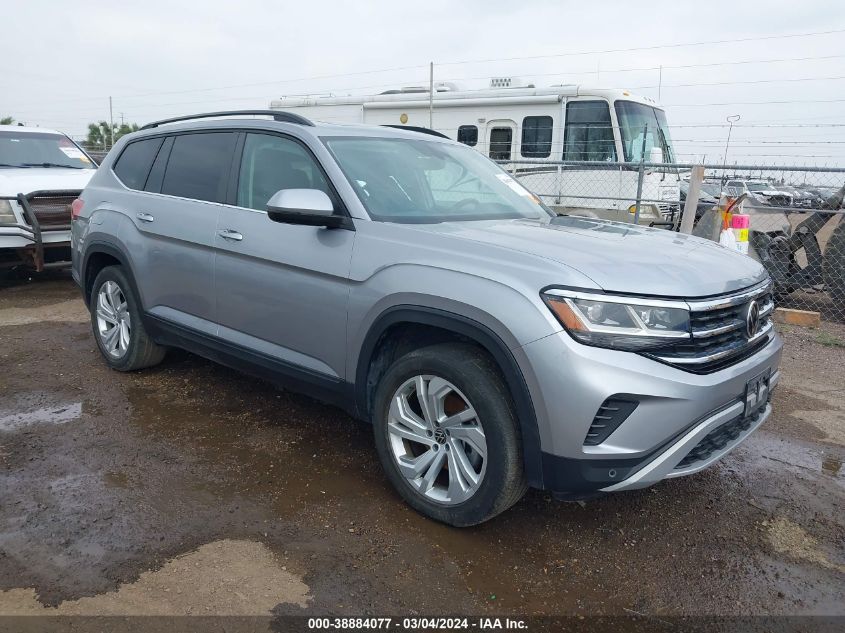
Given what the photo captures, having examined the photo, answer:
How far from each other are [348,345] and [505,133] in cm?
911

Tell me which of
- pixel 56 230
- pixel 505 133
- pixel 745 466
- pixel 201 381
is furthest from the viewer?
pixel 505 133

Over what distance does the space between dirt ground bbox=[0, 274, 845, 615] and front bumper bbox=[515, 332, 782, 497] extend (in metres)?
0.47

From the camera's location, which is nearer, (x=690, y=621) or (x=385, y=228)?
(x=690, y=621)

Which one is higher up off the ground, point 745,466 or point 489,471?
point 489,471

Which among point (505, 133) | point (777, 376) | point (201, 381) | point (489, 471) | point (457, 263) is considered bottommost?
point (201, 381)

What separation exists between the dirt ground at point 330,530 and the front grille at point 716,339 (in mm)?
877

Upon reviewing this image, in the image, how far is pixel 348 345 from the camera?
3.35 metres

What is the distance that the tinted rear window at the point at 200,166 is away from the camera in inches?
164

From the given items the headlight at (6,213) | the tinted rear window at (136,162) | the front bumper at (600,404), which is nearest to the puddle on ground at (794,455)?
the front bumper at (600,404)

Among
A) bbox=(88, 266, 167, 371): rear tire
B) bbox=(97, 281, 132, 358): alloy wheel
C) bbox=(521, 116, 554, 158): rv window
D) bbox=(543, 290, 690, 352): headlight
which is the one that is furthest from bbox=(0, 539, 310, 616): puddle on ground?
bbox=(521, 116, 554, 158): rv window

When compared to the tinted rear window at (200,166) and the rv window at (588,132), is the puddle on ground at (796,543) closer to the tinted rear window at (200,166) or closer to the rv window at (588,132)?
the tinted rear window at (200,166)

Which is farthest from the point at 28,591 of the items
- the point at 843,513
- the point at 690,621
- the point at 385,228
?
the point at 843,513

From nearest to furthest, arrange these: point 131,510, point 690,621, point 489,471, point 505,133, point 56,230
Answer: point 690,621
point 489,471
point 131,510
point 56,230
point 505,133

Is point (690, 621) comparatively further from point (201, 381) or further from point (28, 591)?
point (201, 381)
